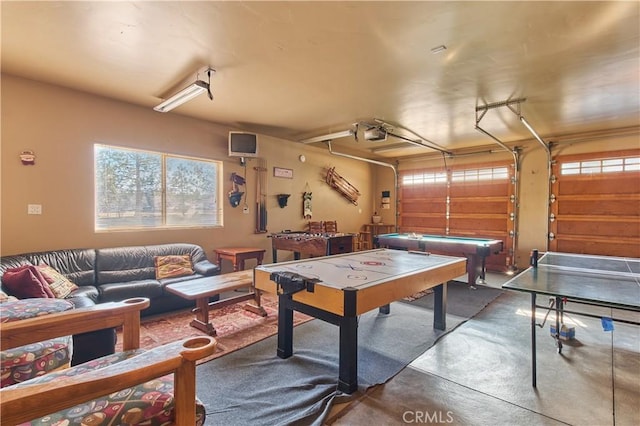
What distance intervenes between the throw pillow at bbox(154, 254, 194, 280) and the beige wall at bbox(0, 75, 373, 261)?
1.76 feet

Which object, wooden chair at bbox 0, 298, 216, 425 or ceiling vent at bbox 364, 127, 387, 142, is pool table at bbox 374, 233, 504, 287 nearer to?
ceiling vent at bbox 364, 127, 387, 142

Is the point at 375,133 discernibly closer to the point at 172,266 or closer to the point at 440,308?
the point at 440,308

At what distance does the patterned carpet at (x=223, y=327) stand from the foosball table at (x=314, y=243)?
4.25ft

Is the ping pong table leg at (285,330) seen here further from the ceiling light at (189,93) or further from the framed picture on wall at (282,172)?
the framed picture on wall at (282,172)

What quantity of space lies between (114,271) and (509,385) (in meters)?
4.29

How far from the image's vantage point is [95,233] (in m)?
3.98

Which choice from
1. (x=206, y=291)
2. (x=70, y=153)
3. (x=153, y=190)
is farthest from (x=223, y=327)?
(x=70, y=153)

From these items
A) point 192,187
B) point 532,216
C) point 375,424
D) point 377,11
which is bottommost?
point 375,424

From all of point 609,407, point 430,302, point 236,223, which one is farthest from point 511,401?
point 236,223

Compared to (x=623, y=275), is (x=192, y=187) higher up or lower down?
higher up

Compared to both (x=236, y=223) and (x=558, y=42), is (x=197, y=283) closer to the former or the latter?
(x=236, y=223)

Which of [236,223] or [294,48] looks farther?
[236,223]

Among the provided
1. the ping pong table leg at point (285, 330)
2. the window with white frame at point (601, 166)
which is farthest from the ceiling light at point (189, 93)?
the window with white frame at point (601, 166)

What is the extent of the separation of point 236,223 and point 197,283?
214 centimetres
